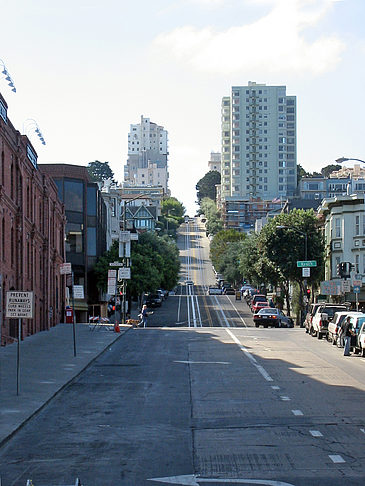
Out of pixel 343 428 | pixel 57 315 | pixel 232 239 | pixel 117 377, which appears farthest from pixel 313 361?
pixel 232 239

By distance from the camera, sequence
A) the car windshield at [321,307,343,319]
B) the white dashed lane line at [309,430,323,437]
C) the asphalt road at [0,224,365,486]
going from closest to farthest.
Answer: the asphalt road at [0,224,365,486] < the white dashed lane line at [309,430,323,437] < the car windshield at [321,307,343,319]

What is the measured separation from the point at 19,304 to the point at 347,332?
17.1 metres

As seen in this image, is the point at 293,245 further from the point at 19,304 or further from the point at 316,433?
the point at 316,433

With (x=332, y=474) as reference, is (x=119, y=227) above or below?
above

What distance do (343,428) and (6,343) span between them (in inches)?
983

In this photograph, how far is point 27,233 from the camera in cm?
4444

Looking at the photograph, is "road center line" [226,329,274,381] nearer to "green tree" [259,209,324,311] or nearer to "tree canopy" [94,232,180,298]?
"green tree" [259,209,324,311]

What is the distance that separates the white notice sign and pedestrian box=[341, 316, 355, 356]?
1586cm

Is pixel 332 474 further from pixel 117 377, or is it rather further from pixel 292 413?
pixel 117 377

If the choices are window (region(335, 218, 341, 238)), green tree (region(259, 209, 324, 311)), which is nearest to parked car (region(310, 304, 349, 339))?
green tree (region(259, 209, 324, 311))

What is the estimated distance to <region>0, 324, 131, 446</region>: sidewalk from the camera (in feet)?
56.0

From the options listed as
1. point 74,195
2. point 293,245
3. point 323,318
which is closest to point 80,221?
point 74,195

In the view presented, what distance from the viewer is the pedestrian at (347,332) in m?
31.5

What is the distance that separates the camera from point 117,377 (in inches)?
963
